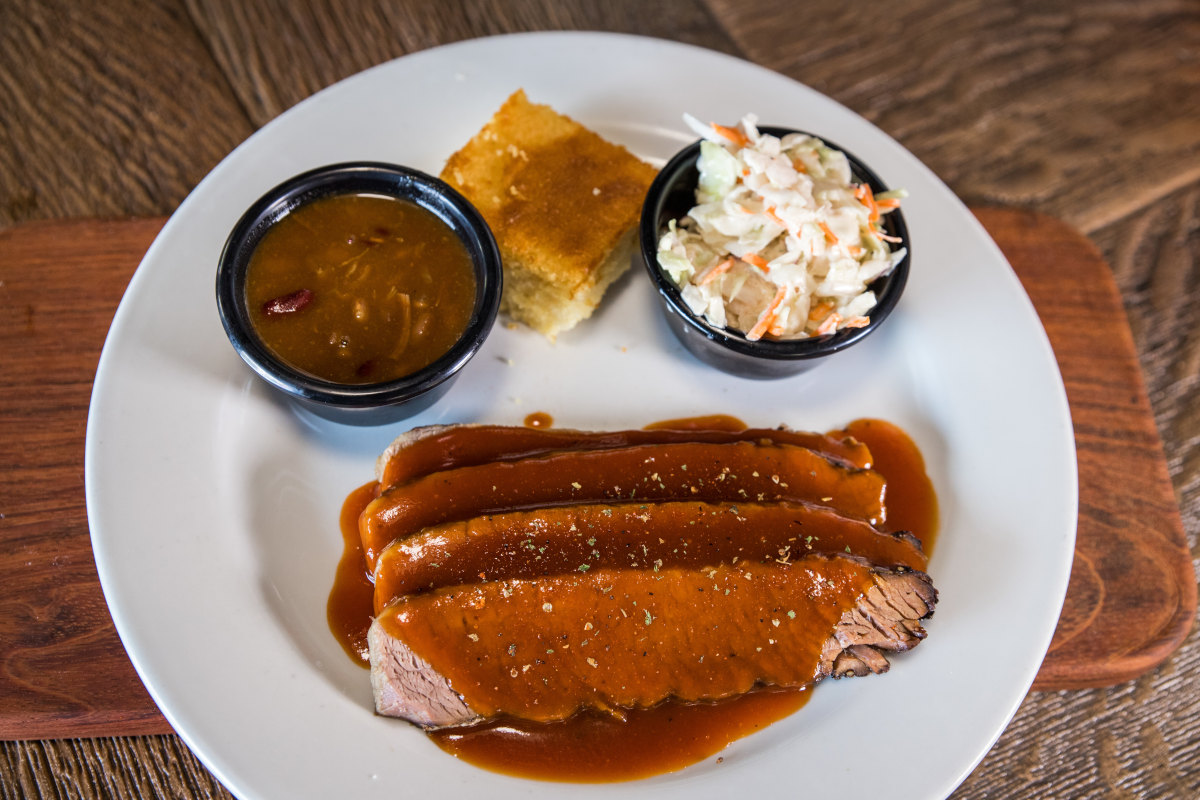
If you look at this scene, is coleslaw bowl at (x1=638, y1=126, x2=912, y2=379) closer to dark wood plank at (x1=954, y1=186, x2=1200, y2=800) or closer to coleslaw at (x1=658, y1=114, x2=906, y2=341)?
coleslaw at (x1=658, y1=114, x2=906, y2=341)

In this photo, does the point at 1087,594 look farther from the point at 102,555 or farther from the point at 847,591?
the point at 102,555

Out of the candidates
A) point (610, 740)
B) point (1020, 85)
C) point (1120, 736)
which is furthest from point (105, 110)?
point (1120, 736)

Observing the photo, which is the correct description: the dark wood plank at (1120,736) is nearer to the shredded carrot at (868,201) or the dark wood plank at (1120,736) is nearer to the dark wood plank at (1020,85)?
the dark wood plank at (1020,85)

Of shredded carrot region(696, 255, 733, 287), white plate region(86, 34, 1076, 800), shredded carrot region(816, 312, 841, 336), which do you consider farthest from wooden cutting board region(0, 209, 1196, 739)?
shredded carrot region(696, 255, 733, 287)

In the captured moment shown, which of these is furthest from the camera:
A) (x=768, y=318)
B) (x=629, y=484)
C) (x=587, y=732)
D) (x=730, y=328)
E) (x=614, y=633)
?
(x=730, y=328)

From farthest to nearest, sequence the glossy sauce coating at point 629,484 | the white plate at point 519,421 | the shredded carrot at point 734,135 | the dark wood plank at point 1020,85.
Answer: the dark wood plank at point 1020,85 → the shredded carrot at point 734,135 → the glossy sauce coating at point 629,484 → the white plate at point 519,421

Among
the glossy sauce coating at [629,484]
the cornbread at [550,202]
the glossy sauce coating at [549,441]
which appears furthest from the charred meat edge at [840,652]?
the cornbread at [550,202]

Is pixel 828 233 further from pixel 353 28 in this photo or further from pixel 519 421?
pixel 353 28
